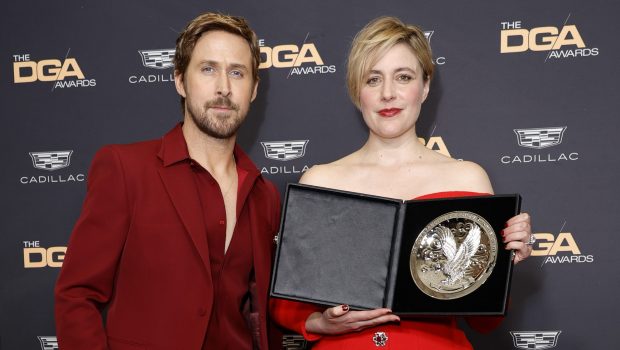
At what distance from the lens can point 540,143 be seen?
2.81 m

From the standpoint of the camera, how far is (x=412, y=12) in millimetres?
2887

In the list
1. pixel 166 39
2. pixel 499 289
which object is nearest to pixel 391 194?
pixel 499 289

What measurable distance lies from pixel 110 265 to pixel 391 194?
89cm

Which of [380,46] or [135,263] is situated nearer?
[135,263]

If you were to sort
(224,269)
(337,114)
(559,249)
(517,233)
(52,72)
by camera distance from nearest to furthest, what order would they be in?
1. (517,233)
2. (224,269)
3. (559,249)
4. (337,114)
5. (52,72)

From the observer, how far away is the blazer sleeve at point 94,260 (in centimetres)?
189

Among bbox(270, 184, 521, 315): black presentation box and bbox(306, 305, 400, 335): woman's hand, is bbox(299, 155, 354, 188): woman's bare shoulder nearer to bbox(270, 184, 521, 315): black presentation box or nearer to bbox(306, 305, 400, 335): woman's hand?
bbox(270, 184, 521, 315): black presentation box

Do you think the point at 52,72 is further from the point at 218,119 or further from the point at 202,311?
the point at 202,311

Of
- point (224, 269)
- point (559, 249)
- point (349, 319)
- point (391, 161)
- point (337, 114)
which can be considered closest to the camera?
point (349, 319)

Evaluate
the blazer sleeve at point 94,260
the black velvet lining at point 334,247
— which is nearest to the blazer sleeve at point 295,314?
the black velvet lining at point 334,247

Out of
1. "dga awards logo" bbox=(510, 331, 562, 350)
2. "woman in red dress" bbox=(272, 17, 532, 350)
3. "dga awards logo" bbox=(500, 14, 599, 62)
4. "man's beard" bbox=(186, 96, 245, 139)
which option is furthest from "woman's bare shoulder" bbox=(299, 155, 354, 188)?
"dga awards logo" bbox=(510, 331, 562, 350)

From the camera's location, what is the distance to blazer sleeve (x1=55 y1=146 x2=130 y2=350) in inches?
Result: 74.5

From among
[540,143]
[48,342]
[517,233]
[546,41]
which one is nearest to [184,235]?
[517,233]

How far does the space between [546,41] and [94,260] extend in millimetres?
2049
